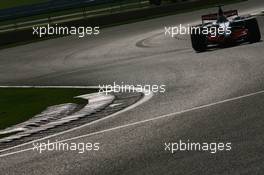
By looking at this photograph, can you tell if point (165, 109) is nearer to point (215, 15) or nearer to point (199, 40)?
point (199, 40)

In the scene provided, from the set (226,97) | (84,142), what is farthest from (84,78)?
(84,142)

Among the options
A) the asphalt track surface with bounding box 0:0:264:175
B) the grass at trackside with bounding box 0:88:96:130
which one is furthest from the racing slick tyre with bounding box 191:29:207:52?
the grass at trackside with bounding box 0:88:96:130

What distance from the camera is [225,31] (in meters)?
18.7

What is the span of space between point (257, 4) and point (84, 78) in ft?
68.1

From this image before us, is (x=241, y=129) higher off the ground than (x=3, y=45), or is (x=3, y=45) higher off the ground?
(x=241, y=129)

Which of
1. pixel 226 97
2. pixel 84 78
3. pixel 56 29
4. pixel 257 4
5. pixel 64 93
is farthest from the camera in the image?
pixel 257 4

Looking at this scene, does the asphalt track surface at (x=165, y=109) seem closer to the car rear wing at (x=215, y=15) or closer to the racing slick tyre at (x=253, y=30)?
the racing slick tyre at (x=253, y=30)

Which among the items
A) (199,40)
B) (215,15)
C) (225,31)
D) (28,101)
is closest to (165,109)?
(28,101)

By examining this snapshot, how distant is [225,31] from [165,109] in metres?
8.00

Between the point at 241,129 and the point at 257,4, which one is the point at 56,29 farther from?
the point at 241,129

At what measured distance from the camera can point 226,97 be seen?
1148cm

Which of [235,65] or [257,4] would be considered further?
[257,4]

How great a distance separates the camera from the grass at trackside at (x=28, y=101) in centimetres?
1266

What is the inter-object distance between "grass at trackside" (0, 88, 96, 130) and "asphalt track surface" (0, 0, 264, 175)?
99 centimetres
